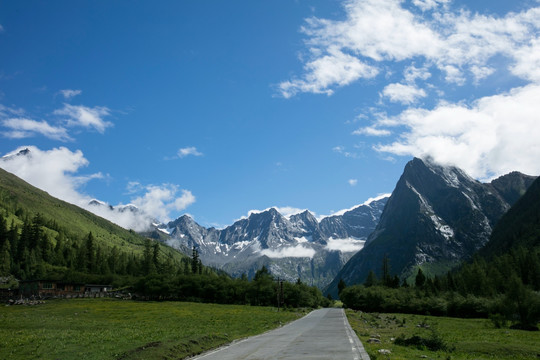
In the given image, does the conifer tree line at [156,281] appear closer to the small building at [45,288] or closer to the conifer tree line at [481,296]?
the small building at [45,288]

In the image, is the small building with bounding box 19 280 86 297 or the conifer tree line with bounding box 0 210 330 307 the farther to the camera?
the conifer tree line with bounding box 0 210 330 307

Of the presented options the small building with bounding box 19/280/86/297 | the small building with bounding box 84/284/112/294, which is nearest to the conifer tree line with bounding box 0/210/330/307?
the small building with bounding box 84/284/112/294

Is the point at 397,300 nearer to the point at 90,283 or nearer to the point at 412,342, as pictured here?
the point at 412,342

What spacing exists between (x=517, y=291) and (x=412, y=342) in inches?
1861

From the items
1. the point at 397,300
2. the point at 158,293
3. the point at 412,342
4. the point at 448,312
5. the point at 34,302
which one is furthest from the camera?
the point at 158,293

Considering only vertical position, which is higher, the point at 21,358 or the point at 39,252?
the point at 39,252

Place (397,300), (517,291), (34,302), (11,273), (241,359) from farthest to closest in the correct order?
(11,273) → (397,300) → (34,302) → (517,291) → (241,359)

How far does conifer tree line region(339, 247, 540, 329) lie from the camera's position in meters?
70.7

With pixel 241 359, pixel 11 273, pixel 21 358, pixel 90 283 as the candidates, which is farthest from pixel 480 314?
pixel 11 273

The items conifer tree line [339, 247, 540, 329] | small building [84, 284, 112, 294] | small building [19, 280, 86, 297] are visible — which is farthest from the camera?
small building [84, 284, 112, 294]

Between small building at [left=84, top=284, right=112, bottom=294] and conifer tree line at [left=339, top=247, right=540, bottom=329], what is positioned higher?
conifer tree line at [left=339, top=247, right=540, bottom=329]

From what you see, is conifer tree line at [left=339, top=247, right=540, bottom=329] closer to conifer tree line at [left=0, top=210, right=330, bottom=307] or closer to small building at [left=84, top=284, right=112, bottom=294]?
conifer tree line at [left=0, top=210, right=330, bottom=307]

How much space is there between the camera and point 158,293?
522 feet

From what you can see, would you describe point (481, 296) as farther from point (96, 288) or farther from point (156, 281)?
point (96, 288)
